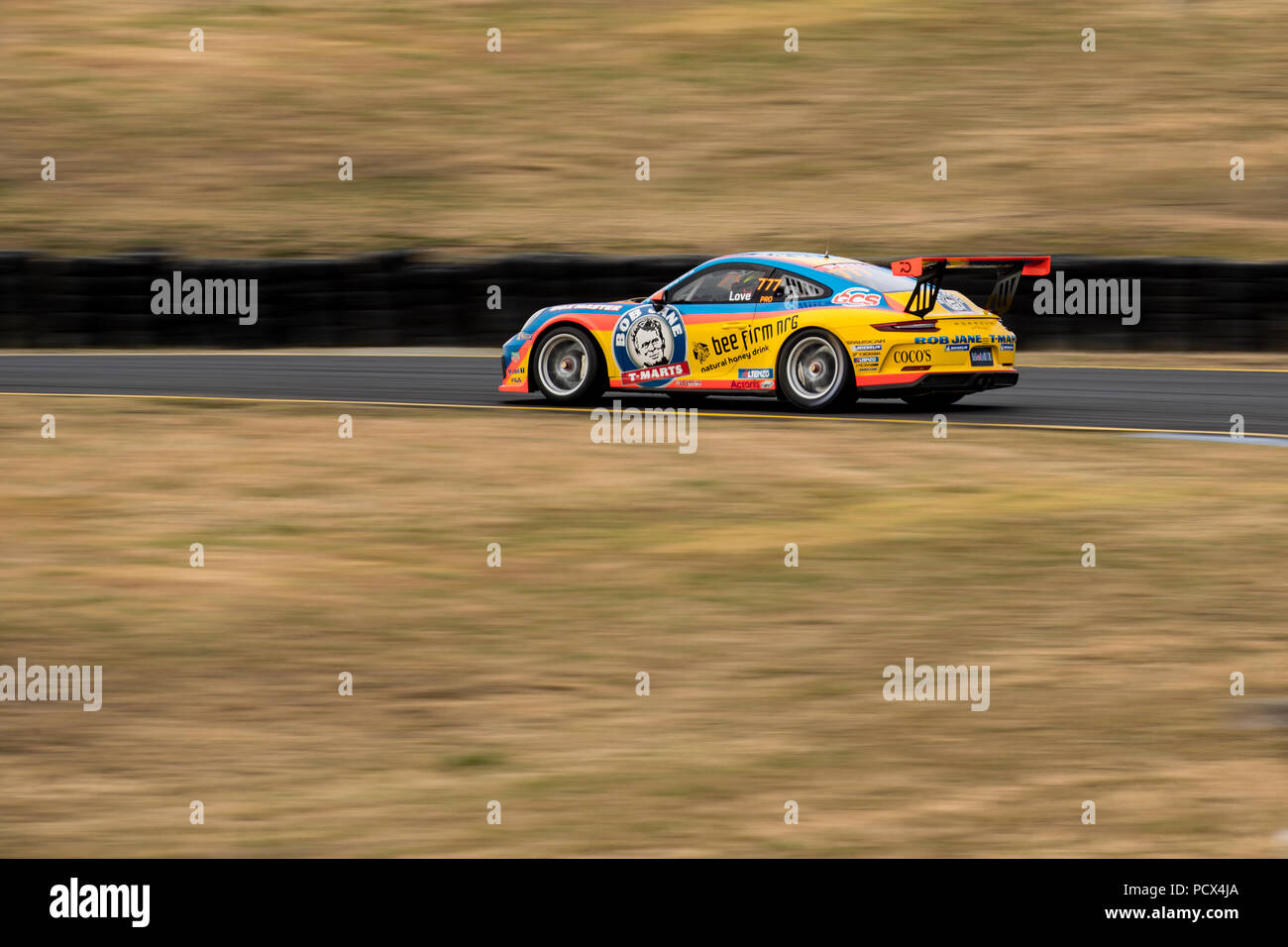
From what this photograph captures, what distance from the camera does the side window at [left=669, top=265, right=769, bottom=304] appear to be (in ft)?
44.5

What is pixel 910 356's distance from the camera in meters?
13.1

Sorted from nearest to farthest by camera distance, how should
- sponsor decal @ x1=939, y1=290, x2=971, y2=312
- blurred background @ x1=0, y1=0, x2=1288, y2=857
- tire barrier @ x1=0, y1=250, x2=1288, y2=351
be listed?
blurred background @ x1=0, y1=0, x2=1288, y2=857 < sponsor decal @ x1=939, y1=290, x2=971, y2=312 < tire barrier @ x1=0, y1=250, x2=1288, y2=351

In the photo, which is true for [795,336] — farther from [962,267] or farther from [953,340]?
[962,267]

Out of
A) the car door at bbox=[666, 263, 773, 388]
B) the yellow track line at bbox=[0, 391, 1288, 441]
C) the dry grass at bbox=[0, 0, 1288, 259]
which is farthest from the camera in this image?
the dry grass at bbox=[0, 0, 1288, 259]

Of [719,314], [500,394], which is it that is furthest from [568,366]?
[719,314]

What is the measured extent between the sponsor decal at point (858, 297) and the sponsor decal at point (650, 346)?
1.30 m

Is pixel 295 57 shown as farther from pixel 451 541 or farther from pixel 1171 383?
pixel 451 541

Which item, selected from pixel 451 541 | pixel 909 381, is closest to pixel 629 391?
pixel 909 381

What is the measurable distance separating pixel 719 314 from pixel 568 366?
1.40 m

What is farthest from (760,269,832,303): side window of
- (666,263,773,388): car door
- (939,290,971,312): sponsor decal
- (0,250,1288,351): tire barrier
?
(0,250,1288,351): tire barrier

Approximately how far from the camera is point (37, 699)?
664 cm

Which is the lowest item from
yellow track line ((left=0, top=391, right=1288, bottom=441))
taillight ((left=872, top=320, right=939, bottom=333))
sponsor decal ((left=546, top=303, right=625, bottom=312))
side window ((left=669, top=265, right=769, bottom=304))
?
yellow track line ((left=0, top=391, right=1288, bottom=441))

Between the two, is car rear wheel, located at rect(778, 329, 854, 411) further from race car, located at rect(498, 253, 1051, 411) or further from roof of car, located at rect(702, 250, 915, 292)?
roof of car, located at rect(702, 250, 915, 292)

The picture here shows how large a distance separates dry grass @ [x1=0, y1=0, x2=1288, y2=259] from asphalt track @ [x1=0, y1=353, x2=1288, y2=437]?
5111mm
